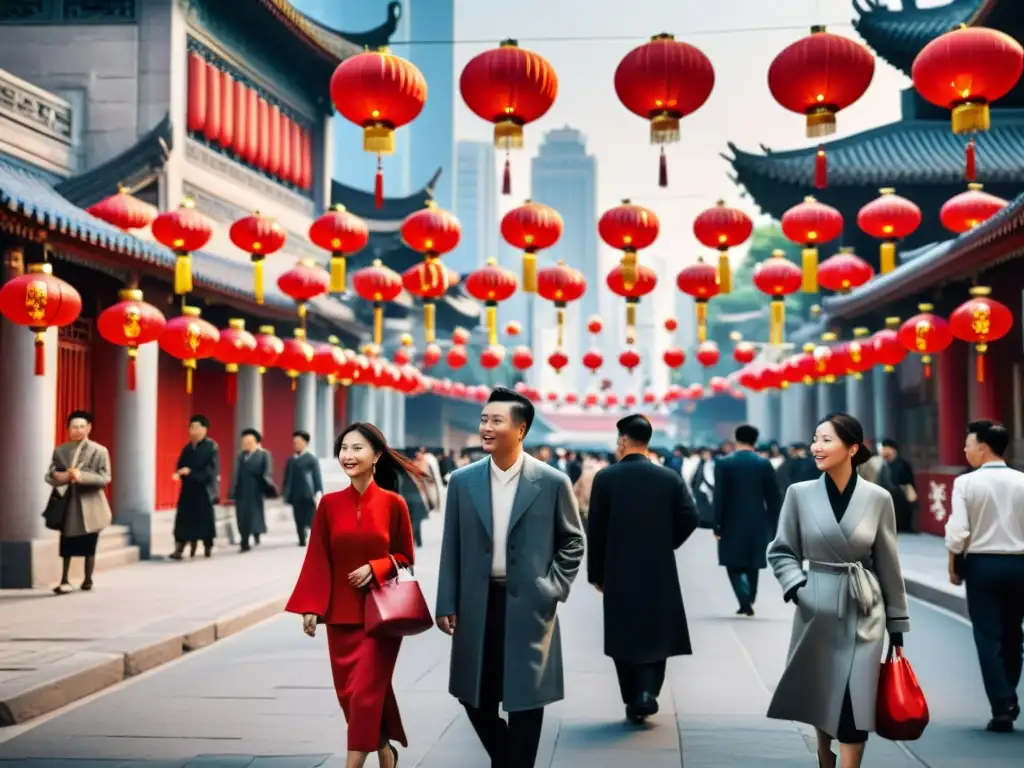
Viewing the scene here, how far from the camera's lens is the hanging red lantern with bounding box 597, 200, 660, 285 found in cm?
1297

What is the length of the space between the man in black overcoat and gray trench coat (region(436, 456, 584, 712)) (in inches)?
75.7

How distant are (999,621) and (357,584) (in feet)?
11.1

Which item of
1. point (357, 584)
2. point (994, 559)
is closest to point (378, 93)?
point (357, 584)

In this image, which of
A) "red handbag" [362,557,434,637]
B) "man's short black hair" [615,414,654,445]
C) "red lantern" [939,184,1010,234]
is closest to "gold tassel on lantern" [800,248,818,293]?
"red lantern" [939,184,1010,234]

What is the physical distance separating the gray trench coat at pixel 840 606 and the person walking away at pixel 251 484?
1287cm

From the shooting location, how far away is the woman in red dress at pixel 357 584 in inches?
203

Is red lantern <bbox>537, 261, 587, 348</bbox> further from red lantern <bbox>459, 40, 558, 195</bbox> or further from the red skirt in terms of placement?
the red skirt

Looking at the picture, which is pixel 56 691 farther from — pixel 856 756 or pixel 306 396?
pixel 306 396

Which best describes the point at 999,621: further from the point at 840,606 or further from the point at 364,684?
the point at 364,684

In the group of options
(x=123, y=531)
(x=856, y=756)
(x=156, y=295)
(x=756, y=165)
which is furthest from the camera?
(x=756, y=165)

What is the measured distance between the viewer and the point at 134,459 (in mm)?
16188

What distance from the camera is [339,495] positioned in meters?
5.33

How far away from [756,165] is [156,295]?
1180 centimetres

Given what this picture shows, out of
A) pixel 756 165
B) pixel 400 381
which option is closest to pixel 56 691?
pixel 756 165
